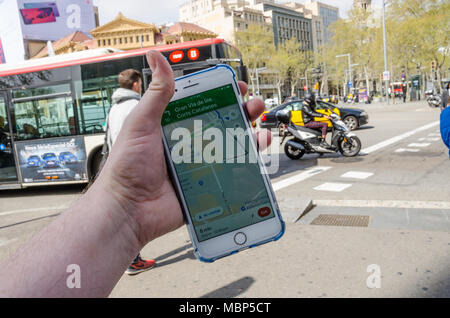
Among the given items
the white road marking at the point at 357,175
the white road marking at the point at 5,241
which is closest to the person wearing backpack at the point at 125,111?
the white road marking at the point at 5,241

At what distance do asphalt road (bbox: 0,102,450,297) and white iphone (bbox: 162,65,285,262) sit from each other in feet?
5.09

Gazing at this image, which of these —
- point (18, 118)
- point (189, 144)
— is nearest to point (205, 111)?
point (189, 144)

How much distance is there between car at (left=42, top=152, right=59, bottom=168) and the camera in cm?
877

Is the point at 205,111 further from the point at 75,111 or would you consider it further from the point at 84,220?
the point at 75,111

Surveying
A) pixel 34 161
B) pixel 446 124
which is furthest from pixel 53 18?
pixel 446 124

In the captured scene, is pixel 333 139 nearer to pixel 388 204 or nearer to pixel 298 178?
pixel 298 178

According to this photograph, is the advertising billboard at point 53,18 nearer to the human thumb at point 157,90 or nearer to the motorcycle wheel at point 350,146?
the motorcycle wheel at point 350,146

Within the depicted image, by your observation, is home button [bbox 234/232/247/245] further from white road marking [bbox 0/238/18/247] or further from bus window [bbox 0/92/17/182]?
bus window [bbox 0/92/17/182]

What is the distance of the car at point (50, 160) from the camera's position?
8.77 m

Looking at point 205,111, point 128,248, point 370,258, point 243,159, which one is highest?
point 205,111

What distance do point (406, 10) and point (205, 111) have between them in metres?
41.7

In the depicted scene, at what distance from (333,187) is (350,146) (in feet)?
10.9

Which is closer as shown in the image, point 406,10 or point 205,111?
point 205,111

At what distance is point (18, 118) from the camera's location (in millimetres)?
9023
